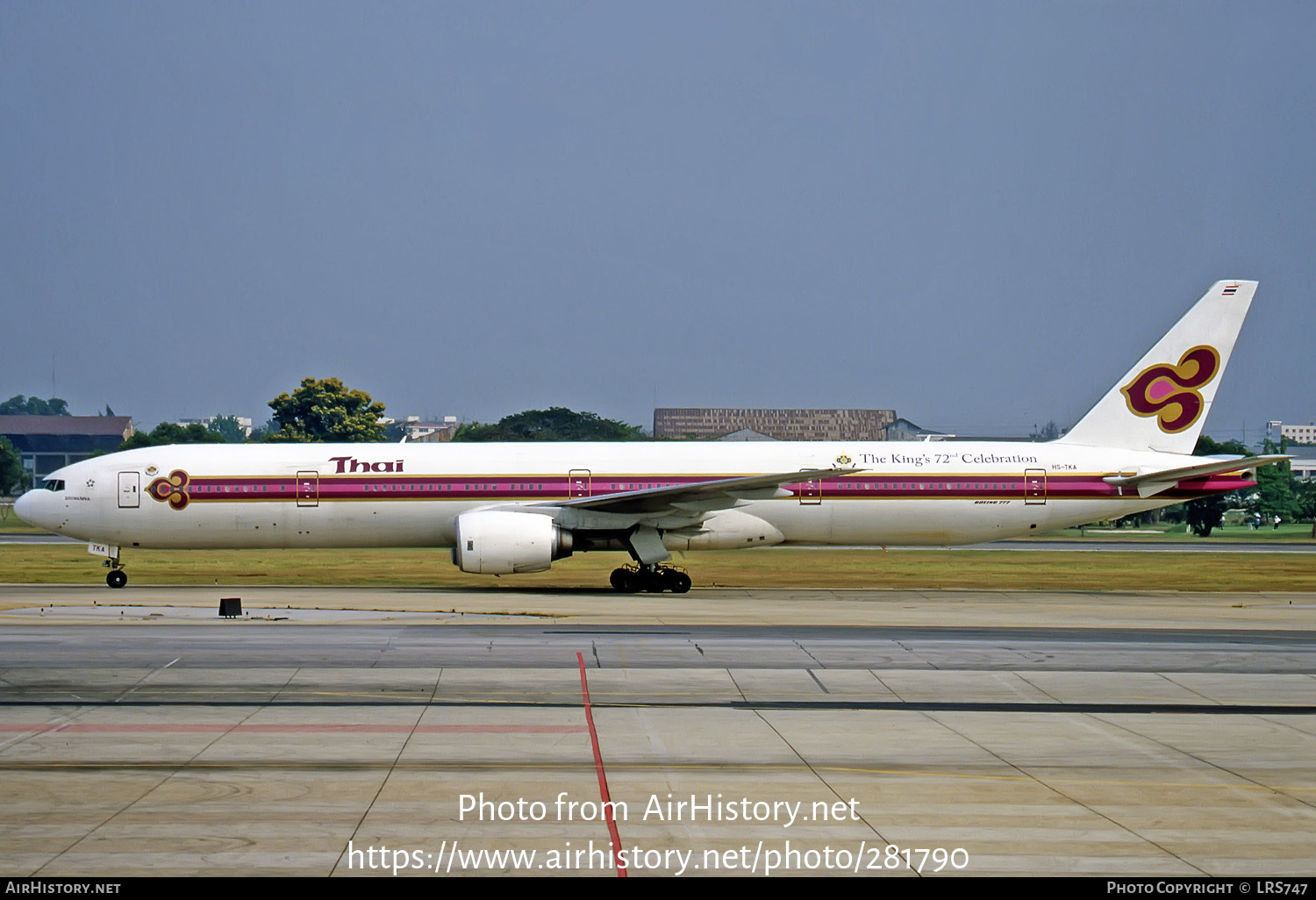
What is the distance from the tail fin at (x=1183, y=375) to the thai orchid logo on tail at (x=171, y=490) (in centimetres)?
2457

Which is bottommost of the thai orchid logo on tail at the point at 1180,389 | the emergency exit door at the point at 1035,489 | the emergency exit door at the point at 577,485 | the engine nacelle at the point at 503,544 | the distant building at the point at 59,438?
the engine nacelle at the point at 503,544

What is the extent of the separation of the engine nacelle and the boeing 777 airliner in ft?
2.06

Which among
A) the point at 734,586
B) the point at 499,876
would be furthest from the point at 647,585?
the point at 499,876

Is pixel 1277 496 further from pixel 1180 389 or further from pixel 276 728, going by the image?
pixel 276 728

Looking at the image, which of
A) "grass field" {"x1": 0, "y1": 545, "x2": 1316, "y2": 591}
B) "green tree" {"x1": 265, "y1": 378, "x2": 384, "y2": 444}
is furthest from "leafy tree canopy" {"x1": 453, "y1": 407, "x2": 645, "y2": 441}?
"grass field" {"x1": 0, "y1": 545, "x2": 1316, "y2": 591}

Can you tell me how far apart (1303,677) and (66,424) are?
580 feet

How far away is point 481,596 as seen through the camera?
3008 centimetres

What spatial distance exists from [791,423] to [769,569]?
15392cm

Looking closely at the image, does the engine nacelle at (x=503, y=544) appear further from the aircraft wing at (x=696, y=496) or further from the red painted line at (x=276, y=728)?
the red painted line at (x=276, y=728)


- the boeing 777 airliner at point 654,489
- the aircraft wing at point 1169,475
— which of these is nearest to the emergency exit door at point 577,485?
the boeing 777 airliner at point 654,489

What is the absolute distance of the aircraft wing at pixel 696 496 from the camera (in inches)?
1188

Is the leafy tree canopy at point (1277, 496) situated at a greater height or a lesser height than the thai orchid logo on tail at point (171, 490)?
lesser
